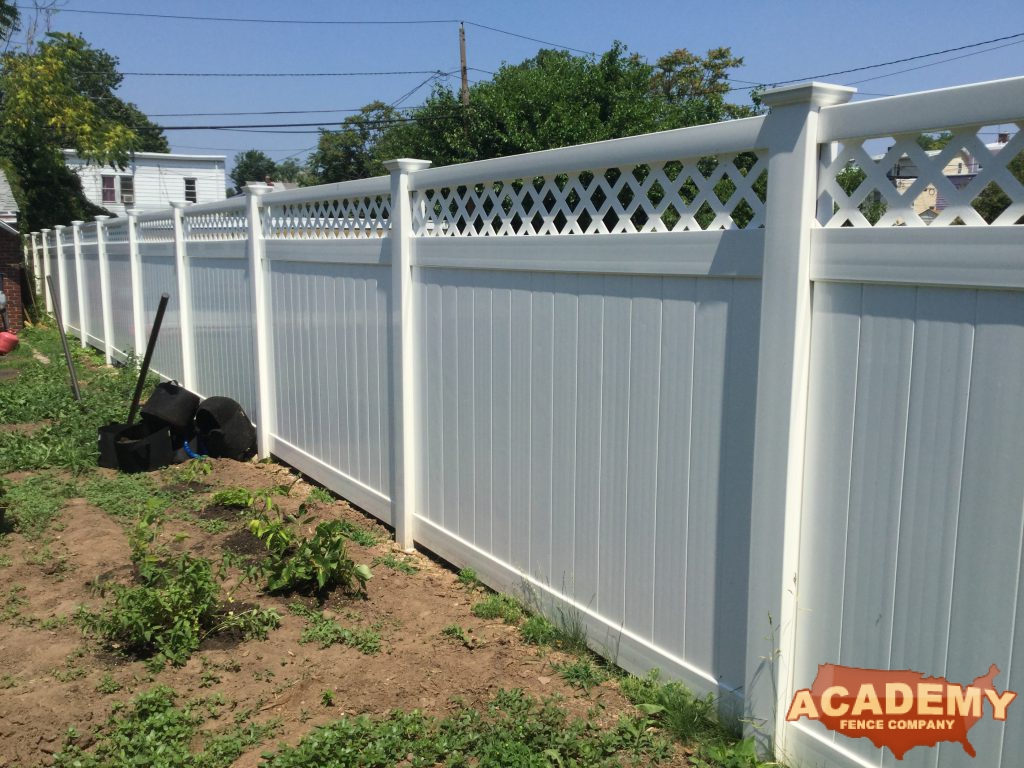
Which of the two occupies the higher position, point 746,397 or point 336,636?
point 746,397

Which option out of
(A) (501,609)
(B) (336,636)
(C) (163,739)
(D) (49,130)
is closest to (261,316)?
(B) (336,636)

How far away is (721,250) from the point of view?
3018 mm

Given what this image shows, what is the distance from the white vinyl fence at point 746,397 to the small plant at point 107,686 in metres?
1.86

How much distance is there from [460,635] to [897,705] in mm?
2118

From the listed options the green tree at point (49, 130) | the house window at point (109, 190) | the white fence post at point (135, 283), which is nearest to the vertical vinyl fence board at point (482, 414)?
the white fence post at point (135, 283)

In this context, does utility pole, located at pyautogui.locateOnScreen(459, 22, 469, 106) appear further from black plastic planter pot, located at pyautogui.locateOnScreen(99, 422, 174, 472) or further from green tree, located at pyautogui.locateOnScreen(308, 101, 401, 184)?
green tree, located at pyautogui.locateOnScreen(308, 101, 401, 184)

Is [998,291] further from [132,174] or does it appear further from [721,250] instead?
[132,174]

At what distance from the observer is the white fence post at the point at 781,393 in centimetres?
267

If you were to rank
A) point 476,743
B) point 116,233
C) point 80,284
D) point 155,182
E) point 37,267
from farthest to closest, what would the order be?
1. point 155,182
2. point 37,267
3. point 80,284
4. point 116,233
5. point 476,743

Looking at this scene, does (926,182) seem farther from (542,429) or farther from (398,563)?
(398,563)

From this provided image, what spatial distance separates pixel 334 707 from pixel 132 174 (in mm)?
50248

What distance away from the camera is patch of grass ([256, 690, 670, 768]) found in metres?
3.05

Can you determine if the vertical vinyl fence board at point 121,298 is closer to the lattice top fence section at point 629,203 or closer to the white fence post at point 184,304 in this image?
the white fence post at point 184,304

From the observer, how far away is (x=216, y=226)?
8531mm
